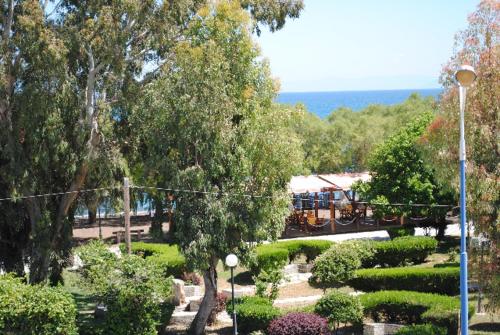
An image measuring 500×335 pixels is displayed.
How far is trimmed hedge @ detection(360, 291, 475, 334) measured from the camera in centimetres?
1705

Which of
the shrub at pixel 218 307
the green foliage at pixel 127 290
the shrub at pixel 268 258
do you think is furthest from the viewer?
the shrub at pixel 268 258

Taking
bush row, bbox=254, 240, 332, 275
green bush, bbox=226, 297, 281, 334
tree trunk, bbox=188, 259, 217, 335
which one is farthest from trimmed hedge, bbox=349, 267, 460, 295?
tree trunk, bbox=188, 259, 217, 335

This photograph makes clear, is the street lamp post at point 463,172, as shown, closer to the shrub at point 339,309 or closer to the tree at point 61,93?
the shrub at point 339,309

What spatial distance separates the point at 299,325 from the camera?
16.4m

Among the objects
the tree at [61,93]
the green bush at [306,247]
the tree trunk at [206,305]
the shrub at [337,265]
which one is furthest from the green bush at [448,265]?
the tree at [61,93]

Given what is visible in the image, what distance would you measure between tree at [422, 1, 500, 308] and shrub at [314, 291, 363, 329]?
341cm

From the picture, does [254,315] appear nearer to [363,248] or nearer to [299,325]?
[299,325]

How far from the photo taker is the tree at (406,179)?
90.9ft

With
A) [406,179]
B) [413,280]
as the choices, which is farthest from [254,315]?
[406,179]

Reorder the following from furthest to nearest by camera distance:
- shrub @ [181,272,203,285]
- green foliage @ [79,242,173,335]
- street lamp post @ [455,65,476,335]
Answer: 1. shrub @ [181,272,203,285]
2. green foliage @ [79,242,173,335]
3. street lamp post @ [455,65,476,335]

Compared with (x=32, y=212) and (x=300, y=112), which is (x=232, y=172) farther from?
(x=32, y=212)

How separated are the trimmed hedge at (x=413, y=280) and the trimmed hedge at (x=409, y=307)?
2.23m

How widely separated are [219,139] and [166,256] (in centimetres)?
848

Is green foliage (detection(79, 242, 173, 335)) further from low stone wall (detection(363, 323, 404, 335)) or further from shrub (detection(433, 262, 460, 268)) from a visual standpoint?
shrub (detection(433, 262, 460, 268))
